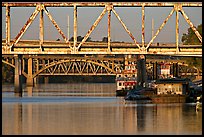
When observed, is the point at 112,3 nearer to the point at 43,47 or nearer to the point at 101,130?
the point at 43,47

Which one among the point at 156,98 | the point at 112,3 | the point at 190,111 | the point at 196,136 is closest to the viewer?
the point at 196,136

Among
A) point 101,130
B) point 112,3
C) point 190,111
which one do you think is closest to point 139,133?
point 101,130

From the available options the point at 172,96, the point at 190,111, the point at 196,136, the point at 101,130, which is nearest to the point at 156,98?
the point at 172,96

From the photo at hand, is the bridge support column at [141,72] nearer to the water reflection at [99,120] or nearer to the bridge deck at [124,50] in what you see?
the bridge deck at [124,50]

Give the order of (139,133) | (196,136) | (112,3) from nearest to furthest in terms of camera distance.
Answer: (196,136)
(139,133)
(112,3)

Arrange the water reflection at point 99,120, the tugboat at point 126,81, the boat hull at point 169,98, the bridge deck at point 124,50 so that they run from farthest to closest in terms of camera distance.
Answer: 1. the tugboat at point 126,81
2. the bridge deck at point 124,50
3. the boat hull at point 169,98
4. the water reflection at point 99,120

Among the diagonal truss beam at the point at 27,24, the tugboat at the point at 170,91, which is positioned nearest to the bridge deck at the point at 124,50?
the diagonal truss beam at the point at 27,24

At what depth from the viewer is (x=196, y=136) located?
62500mm

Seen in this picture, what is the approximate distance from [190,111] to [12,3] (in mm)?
51992

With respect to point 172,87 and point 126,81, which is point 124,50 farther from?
point 172,87

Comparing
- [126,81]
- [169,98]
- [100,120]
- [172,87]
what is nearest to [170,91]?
[172,87]

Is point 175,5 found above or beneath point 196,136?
above

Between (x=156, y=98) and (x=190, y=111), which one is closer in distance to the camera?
(x=190, y=111)

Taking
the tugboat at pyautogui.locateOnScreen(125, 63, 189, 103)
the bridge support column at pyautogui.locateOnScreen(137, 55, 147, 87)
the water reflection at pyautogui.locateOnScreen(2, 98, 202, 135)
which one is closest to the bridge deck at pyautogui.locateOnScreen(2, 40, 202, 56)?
the bridge support column at pyautogui.locateOnScreen(137, 55, 147, 87)
